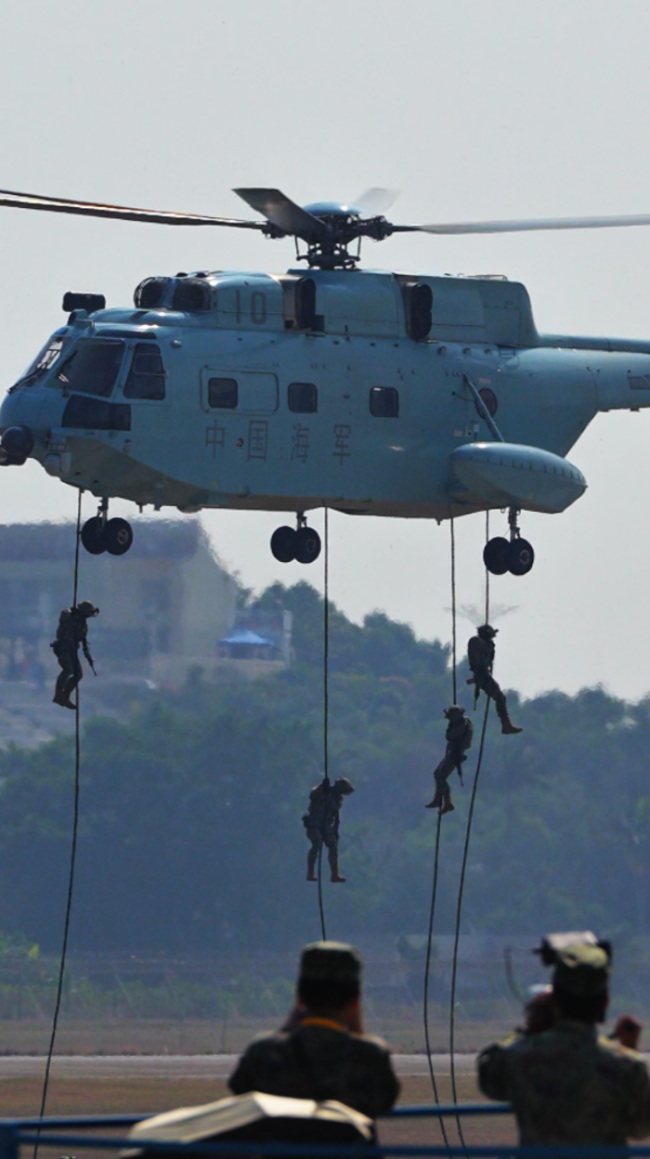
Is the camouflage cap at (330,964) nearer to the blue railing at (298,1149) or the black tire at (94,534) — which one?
the blue railing at (298,1149)

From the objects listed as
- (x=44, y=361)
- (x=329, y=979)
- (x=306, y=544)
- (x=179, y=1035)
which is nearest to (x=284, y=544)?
(x=306, y=544)

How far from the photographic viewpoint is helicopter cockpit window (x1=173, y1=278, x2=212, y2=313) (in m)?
21.9

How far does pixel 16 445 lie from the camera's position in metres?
20.9

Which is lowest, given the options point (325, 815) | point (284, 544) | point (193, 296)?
point (325, 815)

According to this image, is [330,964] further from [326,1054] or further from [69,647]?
[69,647]

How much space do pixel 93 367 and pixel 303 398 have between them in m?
1.95

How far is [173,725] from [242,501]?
165ft

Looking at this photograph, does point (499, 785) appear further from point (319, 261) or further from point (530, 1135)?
point (530, 1135)

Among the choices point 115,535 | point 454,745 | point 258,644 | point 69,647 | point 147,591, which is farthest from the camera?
point 258,644

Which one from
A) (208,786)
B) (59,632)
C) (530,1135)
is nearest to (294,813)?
(208,786)

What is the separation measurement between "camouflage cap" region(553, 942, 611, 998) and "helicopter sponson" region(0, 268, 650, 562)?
45.3 ft

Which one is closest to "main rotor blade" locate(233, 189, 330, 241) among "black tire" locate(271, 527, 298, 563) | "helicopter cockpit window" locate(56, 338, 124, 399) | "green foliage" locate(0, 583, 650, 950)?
"helicopter cockpit window" locate(56, 338, 124, 399)

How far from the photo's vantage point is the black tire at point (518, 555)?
24.1m

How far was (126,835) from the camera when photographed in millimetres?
72188
